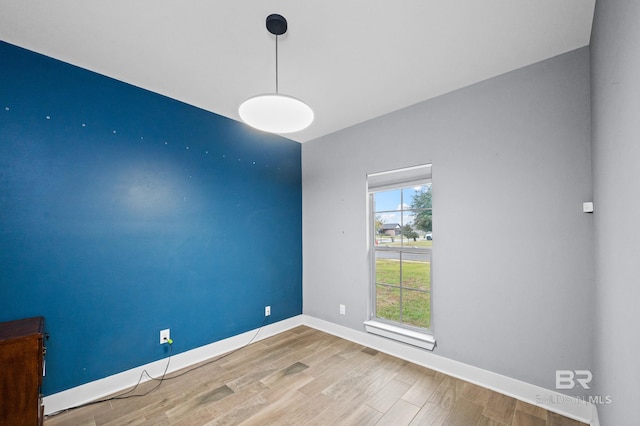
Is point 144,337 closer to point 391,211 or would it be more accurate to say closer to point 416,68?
point 391,211

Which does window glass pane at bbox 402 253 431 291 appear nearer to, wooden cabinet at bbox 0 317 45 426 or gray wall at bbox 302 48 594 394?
gray wall at bbox 302 48 594 394

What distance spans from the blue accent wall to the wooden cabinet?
0.49 m

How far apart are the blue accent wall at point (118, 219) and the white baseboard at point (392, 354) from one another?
8cm

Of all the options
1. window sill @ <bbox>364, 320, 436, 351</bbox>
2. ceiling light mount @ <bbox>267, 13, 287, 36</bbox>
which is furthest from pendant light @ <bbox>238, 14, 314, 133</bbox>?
window sill @ <bbox>364, 320, 436, 351</bbox>

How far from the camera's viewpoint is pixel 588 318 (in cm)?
191

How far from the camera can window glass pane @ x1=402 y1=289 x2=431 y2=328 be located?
124 inches

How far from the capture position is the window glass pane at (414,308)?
10.3ft

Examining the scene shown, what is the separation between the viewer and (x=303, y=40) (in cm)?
194

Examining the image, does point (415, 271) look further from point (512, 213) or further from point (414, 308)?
point (512, 213)

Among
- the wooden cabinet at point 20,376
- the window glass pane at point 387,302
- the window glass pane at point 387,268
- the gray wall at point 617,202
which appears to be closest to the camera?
the gray wall at point 617,202

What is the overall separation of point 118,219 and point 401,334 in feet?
9.90

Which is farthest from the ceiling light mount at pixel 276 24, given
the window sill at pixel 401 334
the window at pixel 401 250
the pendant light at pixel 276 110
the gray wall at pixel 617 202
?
the window sill at pixel 401 334

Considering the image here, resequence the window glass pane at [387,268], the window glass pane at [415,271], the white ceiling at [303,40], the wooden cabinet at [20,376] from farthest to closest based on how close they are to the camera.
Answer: the window glass pane at [387,268] < the window glass pane at [415,271] < the white ceiling at [303,40] < the wooden cabinet at [20,376]

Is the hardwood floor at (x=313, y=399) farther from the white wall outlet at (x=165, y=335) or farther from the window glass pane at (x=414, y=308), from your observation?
the window glass pane at (x=414, y=308)
